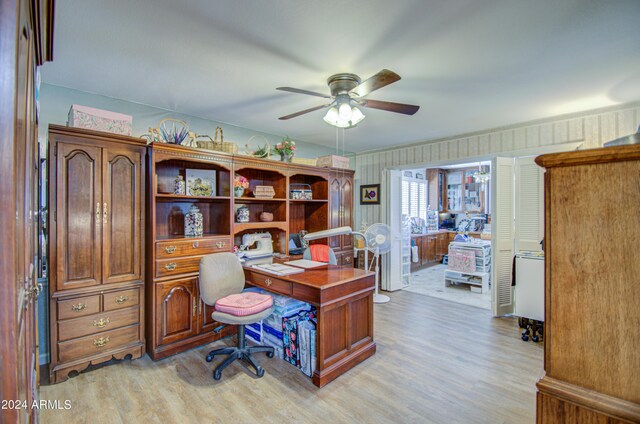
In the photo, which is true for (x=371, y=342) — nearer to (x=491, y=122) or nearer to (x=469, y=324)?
(x=469, y=324)

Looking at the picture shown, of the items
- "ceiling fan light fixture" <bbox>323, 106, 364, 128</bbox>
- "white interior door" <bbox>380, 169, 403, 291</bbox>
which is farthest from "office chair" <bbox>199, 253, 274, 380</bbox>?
"white interior door" <bbox>380, 169, 403, 291</bbox>

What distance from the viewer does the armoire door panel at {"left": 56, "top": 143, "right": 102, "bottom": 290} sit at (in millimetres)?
2342

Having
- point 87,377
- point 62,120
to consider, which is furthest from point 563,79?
point 87,377

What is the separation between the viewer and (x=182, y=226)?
10.8 feet

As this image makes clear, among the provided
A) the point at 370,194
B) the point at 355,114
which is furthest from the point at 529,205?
the point at 355,114

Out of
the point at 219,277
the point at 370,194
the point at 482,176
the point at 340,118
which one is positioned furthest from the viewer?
the point at 482,176

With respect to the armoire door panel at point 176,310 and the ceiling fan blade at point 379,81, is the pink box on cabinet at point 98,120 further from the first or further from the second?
the ceiling fan blade at point 379,81

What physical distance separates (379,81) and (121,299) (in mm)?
2815

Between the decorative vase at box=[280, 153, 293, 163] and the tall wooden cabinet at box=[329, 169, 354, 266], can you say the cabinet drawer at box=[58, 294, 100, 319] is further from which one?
the tall wooden cabinet at box=[329, 169, 354, 266]

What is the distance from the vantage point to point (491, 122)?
376 centimetres

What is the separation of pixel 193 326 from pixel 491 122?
14.0 ft

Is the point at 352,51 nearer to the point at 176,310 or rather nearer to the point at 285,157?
the point at 285,157

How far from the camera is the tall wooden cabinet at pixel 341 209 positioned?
4504 mm

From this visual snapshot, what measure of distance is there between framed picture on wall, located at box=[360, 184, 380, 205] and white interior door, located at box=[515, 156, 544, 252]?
2165mm
